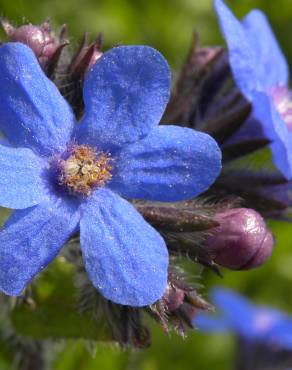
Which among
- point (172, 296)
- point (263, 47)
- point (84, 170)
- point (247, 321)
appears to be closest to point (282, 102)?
point (263, 47)

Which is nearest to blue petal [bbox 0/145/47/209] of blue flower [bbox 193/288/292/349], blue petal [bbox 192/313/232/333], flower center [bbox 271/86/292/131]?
flower center [bbox 271/86/292/131]

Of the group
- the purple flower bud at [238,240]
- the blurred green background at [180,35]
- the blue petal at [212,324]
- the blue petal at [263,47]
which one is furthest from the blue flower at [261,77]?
the blue petal at [212,324]

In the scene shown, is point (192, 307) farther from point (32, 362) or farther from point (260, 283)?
point (260, 283)

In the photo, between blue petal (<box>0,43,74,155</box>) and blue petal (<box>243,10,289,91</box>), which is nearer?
blue petal (<box>0,43,74,155</box>)

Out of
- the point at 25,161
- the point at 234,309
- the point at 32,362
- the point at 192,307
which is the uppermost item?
the point at 25,161

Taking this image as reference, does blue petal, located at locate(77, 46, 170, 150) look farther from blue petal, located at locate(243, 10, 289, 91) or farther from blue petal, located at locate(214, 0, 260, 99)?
blue petal, located at locate(243, 10, 289, 91)

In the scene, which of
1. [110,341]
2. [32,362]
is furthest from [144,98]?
[32,362]

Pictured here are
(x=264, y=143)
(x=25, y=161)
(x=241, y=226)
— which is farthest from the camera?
(x=264, y=143)
